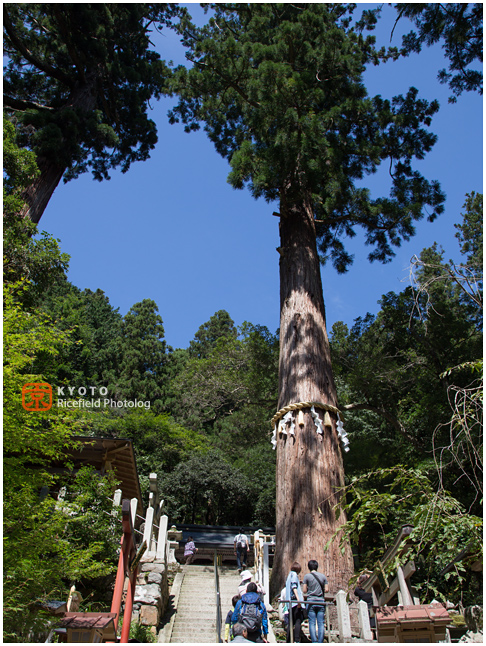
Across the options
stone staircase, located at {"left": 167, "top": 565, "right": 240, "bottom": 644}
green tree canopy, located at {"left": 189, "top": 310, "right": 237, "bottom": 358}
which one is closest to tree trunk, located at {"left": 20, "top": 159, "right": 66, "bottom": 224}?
stone staircase, located at {"left": 167, "top": 565, "right": 240, "bottom": 644}

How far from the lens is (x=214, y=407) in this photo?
37.0 feet

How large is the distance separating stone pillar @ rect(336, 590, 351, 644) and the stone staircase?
2038mm

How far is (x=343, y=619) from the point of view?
15.2 feet

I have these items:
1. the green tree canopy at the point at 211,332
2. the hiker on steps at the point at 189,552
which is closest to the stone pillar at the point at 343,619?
the hiker on steps at the point at 189,552

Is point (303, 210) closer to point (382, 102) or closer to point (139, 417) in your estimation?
point (382, 102)

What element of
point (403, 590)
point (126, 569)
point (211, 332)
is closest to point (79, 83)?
point (126, 569)

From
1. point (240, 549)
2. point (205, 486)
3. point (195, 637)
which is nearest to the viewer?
point (195, 637)

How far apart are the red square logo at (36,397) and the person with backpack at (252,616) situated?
265 centimetres

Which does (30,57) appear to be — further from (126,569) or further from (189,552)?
(189,552)

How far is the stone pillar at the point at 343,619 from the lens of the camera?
15.1 ft

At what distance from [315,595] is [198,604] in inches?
141

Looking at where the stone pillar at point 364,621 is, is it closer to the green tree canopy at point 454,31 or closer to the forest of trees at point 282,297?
the forest of trees at point 282,297

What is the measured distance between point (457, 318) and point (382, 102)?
213 inches

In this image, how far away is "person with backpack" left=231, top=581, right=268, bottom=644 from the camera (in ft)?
13.3
